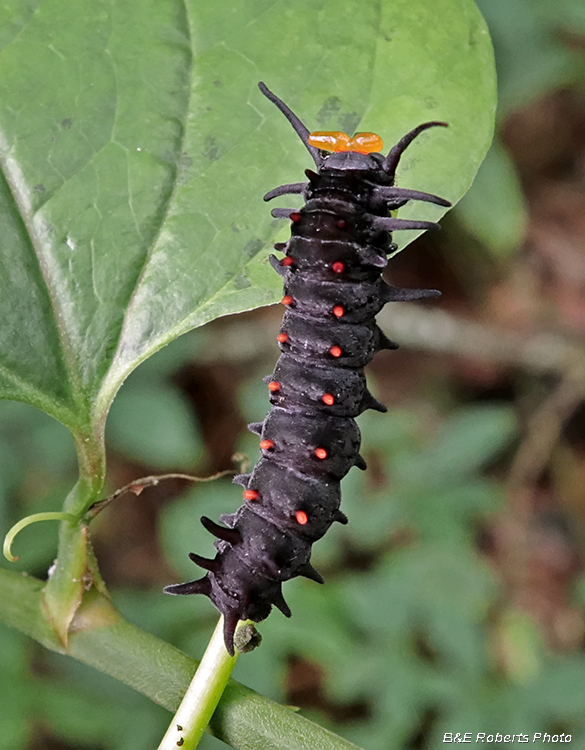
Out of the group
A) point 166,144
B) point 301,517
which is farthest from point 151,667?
point 166,144

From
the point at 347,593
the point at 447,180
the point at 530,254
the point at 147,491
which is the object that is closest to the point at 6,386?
the point at 447,180

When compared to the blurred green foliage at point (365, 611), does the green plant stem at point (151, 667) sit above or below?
above

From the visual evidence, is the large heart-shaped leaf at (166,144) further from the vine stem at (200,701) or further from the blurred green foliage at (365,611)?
the blurred green foliage at (365,611)

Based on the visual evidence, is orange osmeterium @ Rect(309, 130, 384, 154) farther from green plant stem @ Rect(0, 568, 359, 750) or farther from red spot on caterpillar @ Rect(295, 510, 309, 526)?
green plant stem @ Rect(0, 568, 359, 750)

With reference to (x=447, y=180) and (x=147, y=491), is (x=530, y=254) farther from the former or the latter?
(x=447, y=180)

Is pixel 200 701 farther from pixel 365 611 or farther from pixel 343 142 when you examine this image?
pixel 365 611

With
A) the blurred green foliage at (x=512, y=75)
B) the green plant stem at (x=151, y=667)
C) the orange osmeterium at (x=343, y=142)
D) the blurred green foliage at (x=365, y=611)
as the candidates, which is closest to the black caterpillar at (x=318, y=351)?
the orange osmeterium at (x=343, y=142)

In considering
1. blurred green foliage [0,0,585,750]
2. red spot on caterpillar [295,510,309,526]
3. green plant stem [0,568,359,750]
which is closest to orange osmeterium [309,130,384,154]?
red spot on caterpillar [295,510,309,526]
